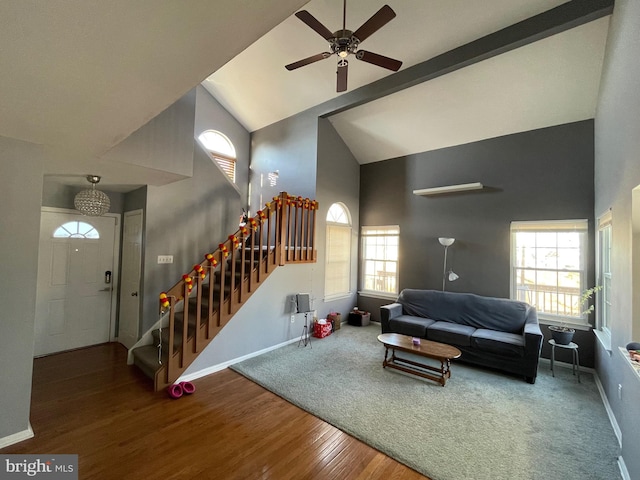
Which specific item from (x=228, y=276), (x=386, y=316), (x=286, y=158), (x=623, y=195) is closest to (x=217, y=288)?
(x=228, y=276)

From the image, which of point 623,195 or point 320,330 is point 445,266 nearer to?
point 320,330

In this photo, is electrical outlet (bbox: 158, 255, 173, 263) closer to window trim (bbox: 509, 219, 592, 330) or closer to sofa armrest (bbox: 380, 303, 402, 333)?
sofa armrest (bbox: 380, 303, 402, 333)

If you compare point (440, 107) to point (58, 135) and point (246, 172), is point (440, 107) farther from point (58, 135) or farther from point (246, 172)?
point (58, 135)

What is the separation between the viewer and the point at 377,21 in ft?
8.25

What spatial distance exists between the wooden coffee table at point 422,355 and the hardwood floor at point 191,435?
1.36 meters

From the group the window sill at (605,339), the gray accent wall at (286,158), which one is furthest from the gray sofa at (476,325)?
the gray accent wall at (286,158)

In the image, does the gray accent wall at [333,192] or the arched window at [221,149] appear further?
the arched window at [221,149]

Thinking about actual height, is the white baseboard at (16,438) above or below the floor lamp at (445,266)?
below

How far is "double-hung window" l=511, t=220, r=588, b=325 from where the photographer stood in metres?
3.90

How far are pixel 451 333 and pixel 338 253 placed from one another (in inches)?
97.6

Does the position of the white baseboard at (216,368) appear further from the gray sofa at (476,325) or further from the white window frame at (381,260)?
the white window frame at (381,260)

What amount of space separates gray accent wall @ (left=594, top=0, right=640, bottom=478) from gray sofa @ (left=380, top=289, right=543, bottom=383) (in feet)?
2.29

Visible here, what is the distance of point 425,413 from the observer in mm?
2654

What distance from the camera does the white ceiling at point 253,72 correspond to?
1044mm
